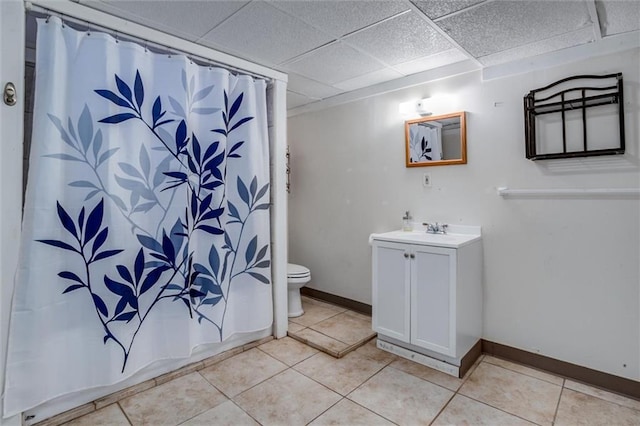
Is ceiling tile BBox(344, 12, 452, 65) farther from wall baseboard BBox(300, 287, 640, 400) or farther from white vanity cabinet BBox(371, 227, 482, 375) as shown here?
wall baseboard BBox(300, 287, 640, 400)

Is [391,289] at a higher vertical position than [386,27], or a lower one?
lower

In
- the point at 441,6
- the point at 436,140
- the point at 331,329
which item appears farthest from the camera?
the point at 331,329

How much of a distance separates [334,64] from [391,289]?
1.75 m

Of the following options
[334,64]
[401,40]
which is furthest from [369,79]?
[401,40]

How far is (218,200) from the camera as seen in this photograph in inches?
93.0

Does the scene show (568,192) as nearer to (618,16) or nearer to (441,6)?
(618,16)

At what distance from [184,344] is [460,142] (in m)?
2.43

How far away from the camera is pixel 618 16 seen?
5.85 feet

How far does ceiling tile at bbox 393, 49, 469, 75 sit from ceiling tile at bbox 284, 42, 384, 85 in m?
0.20

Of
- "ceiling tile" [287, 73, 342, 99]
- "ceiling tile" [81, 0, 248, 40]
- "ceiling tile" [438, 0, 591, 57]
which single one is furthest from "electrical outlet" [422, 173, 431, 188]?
"ceiling tile" [81, 0, 248, 40]

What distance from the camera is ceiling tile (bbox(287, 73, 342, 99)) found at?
2958mm

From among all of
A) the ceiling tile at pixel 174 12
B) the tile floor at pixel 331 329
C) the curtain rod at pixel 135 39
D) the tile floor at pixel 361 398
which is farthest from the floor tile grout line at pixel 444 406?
the curtain rod at pixel 135 39

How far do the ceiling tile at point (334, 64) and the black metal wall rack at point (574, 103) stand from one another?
112 cm

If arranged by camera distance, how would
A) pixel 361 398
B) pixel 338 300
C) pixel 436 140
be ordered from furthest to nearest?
pixel 338 300, pixel 436 140, pixel 361 398
